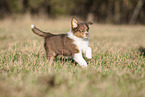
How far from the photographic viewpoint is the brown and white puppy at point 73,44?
3541 millimetres

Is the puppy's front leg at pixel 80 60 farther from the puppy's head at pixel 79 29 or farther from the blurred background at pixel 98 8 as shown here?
the blurred background at pixel 98 8

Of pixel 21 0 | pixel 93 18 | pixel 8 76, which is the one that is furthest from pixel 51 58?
pixel 93 18

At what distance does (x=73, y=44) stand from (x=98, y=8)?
2147 centimetres

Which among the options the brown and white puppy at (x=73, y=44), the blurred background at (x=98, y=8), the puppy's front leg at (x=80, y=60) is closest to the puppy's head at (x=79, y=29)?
the brown and white puppy at (x=73, y=44)

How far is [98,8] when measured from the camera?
24.0 meters

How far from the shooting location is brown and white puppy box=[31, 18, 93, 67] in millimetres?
3541

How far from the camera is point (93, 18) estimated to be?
25094 mm

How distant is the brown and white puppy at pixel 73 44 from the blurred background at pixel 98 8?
60.5 ft

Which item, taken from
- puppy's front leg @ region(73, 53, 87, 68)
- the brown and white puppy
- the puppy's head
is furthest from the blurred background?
puppy's front leg @ region(73, 53, 87, 68)

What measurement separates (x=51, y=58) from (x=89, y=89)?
1864 millimetres

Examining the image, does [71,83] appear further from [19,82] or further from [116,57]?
[116,57]

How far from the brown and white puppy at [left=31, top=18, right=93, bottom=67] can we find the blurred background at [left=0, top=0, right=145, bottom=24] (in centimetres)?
1844

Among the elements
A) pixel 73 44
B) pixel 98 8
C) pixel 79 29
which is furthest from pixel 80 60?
pixel 98 8

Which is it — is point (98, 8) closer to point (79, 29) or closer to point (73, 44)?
point (79, 29)
